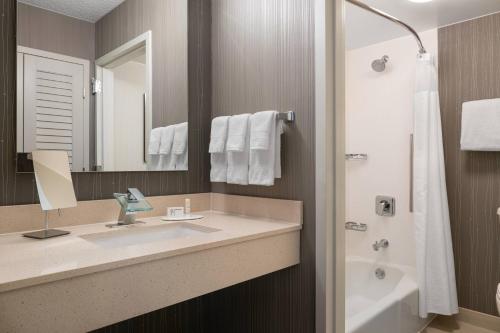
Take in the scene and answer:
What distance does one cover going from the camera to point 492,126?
2135mm

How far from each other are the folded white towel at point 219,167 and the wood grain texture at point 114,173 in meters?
0.16

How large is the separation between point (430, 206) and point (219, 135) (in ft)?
4.91

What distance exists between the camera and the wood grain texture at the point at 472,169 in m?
2.29

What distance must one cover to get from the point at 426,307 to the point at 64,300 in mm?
2149

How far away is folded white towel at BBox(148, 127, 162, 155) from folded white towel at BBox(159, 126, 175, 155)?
2cm

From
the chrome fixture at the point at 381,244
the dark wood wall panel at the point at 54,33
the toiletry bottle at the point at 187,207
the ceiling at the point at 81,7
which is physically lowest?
the chrome fixture at the point at 381,244

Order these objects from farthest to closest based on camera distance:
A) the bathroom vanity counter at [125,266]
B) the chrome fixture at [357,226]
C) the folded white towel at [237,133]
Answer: the chrome fixture at [357,226]
the folded white towel at [237,133]
the bathroom vanity counter at [125,266]

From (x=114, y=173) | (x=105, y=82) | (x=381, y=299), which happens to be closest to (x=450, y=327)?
(x=381, y=299)

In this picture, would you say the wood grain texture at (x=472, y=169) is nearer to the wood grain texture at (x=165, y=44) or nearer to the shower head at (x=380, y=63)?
the shower head at (x=380, y=63)

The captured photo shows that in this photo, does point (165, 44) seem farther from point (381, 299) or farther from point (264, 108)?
point (381, 299)

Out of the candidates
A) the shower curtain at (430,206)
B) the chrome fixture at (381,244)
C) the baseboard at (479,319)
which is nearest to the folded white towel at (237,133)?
the shower curtain at (430,206)

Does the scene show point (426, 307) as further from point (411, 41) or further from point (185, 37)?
point (185, 37)

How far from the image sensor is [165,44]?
1753mm

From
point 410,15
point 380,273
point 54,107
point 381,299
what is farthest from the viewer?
point 380,273
